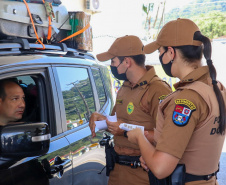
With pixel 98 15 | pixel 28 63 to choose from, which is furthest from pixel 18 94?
pixel 98 15

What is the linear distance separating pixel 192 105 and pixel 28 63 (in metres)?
1.09

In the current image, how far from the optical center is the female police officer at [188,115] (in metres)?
1.49

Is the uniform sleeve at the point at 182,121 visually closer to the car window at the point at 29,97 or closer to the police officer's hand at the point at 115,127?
the police officer's hand at the point at 115,127

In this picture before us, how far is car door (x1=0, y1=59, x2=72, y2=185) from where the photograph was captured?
1676 millimetres

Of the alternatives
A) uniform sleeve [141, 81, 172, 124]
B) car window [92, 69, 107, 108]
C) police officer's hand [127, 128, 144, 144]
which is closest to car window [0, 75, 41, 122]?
car window [92, 69, 107, 108]

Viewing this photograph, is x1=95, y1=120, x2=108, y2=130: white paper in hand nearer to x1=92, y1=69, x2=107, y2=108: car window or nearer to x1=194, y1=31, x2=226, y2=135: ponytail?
x1=92, y1=69, x2=107, y2=108: car window

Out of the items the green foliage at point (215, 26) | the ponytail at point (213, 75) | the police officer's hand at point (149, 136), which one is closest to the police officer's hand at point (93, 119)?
the police officer's hand at point (149, 136)

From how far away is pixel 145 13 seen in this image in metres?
20.3

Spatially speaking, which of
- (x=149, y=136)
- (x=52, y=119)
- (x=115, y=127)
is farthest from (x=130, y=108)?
(x=52, y=119)

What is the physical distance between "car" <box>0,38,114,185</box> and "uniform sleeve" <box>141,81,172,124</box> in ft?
1.81

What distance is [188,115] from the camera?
147 centimetres

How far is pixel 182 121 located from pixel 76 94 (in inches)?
51.7

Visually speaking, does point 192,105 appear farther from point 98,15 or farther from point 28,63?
point 98,15

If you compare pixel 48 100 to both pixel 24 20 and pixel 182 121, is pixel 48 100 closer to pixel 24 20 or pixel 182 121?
pixel 24 20
